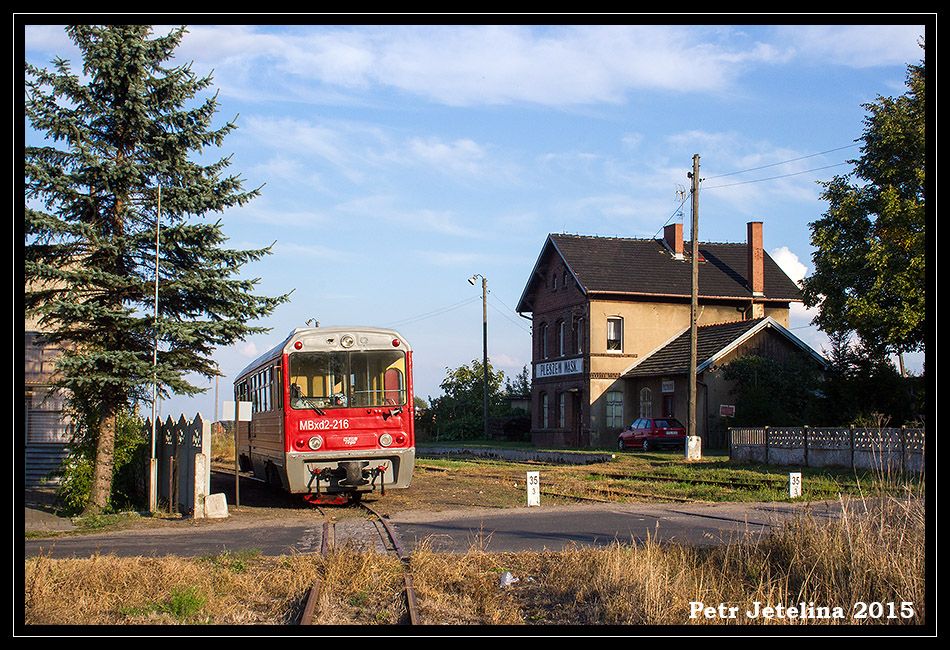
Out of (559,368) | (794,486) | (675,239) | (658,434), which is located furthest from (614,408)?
(794,486)

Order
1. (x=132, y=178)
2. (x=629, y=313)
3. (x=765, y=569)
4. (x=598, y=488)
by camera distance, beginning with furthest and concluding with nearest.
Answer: (x=629, y=313) → (x=598, y=488) → (x=132, y=178) → (x=765, y=569)

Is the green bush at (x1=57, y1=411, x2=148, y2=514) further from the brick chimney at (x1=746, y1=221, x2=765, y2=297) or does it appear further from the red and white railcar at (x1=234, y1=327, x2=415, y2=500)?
the brick chimney at (x1=746, y1=221, x2=765, y2=297)

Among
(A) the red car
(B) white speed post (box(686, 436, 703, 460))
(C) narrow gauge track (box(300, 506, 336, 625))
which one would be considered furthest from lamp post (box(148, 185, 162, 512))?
(A) the red car

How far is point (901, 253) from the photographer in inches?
1244

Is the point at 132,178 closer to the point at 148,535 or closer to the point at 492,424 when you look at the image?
the point at 148,535

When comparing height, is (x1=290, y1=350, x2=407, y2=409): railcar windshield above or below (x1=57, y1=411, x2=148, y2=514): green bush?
above

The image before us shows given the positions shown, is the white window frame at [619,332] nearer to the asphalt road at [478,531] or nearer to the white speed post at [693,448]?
the white speed post at [693,448]

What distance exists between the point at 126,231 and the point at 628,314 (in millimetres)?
31802

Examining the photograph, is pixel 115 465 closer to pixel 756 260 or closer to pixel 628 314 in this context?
pixel 628 314

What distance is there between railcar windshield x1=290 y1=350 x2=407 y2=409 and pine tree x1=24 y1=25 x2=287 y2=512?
2389 mm

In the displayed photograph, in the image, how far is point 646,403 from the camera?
4734 cm

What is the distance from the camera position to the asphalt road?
42.5ft
